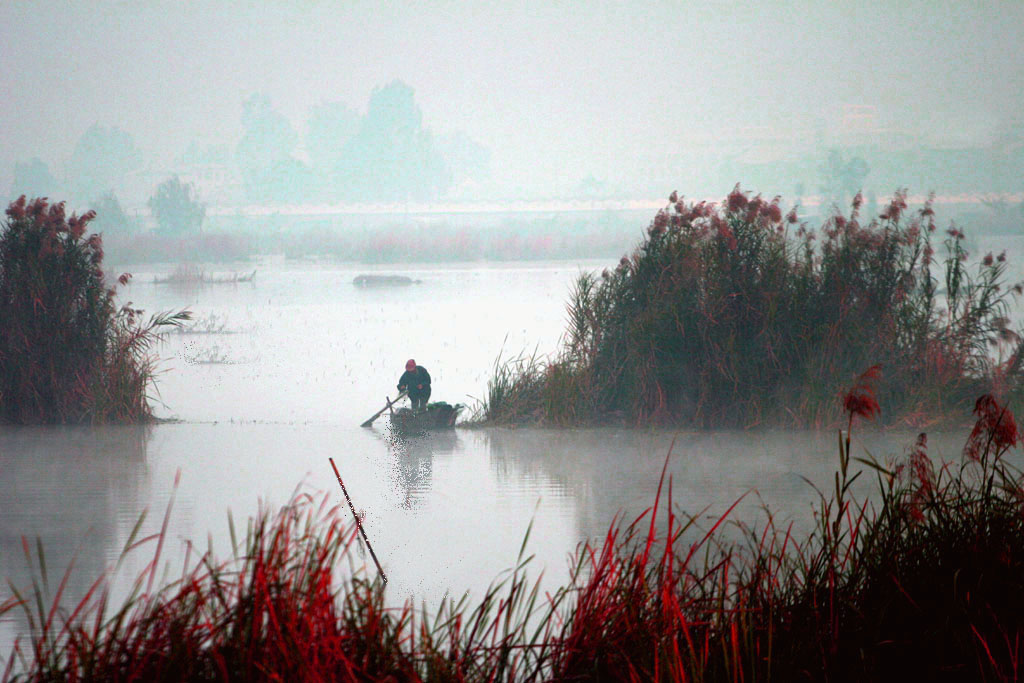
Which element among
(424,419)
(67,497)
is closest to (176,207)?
(424,419)

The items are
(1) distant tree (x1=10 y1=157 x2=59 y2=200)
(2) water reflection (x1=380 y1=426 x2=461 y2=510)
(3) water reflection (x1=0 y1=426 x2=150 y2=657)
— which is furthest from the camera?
(1) distant tree (x1=10 y1=157 x2=59 y2=200)

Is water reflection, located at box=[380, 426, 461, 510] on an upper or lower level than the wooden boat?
lower

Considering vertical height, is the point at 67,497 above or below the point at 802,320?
below

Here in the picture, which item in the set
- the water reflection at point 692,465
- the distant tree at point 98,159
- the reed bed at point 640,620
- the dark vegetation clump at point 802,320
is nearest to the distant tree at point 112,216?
the distant tree at point 98,159

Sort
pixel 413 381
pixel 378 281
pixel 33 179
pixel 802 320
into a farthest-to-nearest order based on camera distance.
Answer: pixel 378 281 → pixel 33 179 → pixel 413 381 → pixel 802 320

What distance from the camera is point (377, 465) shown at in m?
7.01

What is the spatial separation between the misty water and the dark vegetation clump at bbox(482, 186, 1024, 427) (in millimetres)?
313

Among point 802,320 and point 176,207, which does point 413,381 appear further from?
point 176,207

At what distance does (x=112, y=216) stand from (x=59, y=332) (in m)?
5.68

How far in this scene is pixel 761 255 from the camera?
7.98m

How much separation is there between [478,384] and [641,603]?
7856 mm

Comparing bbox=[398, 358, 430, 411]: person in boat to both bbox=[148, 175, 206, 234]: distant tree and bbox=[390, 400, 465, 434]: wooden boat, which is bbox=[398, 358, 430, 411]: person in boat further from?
bbox=[148, 175, 206, 234]: distant tree

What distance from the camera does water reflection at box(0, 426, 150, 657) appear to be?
14.9 feet

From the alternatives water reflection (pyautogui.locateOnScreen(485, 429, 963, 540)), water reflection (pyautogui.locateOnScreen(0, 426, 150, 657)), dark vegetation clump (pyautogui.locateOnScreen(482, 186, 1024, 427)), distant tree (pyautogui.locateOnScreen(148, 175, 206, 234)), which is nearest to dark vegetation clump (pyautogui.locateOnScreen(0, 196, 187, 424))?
water reflection (pyautogui.locateOnScreen(0, 426, 150, 657))
